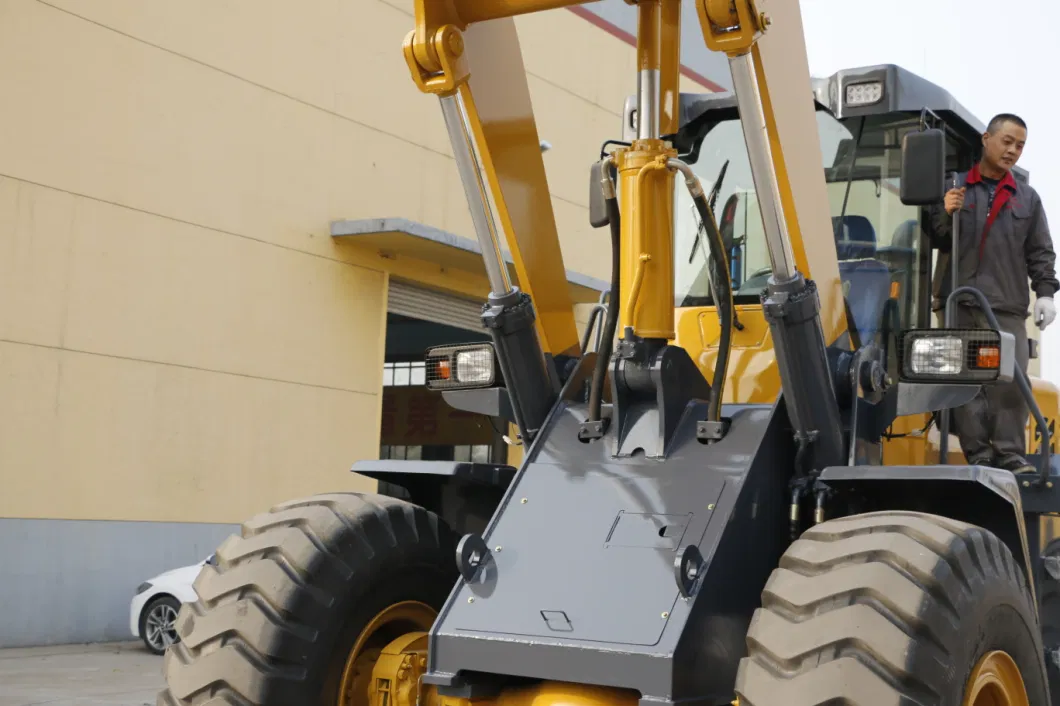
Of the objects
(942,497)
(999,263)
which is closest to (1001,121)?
(999,263)

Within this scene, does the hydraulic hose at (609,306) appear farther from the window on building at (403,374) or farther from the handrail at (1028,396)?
the window on building at (403,374)

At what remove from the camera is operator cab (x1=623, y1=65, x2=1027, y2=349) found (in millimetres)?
5789

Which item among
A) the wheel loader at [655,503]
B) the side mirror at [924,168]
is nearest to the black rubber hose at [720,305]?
the wheel loader at [655,503]

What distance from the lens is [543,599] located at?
13.1ft

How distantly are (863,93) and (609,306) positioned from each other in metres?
2.12

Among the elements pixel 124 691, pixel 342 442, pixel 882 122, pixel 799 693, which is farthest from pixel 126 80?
pixel 799 693

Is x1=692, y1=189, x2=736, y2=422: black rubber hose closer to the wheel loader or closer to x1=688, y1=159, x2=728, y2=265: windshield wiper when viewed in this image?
the wheel loader

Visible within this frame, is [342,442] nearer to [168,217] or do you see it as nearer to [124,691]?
[168,217]

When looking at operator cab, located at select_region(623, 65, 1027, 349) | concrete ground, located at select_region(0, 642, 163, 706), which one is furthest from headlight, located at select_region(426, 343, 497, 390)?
concrete ground, located at select_region(0, 642, 163, 706)

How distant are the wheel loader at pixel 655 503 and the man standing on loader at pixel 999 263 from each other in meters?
0.81

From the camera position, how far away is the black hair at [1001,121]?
6.17 meters

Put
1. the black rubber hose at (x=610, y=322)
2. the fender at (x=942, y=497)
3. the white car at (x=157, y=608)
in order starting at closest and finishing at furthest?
the fender at (x=942, y=497), the black rubber hose at (x=610, y=322), the white car at (x=157, y=608)

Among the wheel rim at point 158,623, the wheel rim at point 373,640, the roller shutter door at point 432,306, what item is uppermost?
the roller shutter door at point 432,306

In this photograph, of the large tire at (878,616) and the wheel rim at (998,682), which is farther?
the wheel rim at (998,682)
